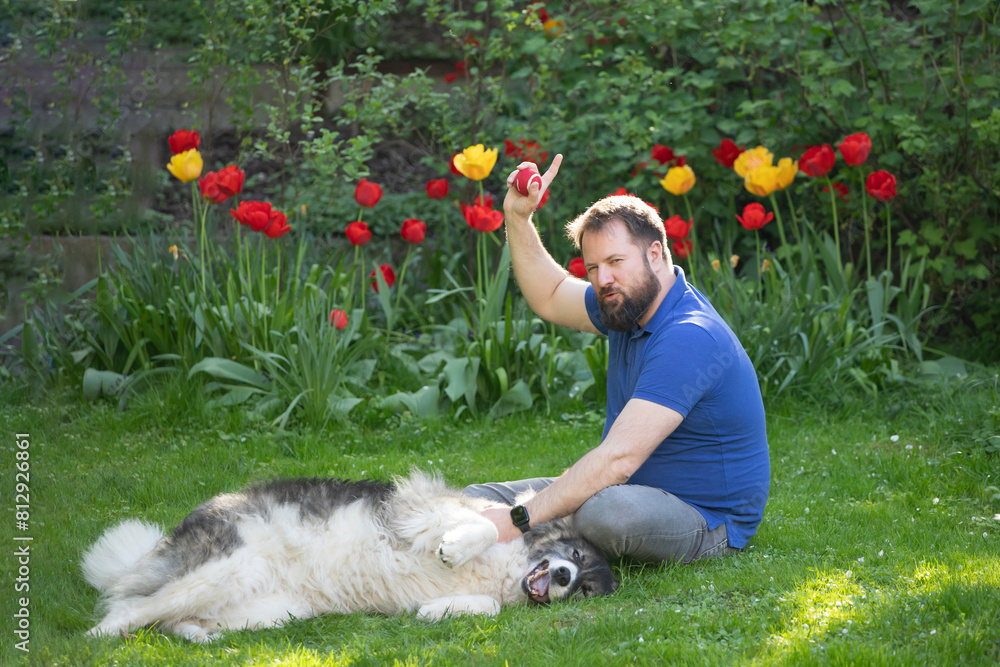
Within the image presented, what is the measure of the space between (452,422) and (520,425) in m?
0.46

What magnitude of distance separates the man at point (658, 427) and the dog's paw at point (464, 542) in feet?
0.54

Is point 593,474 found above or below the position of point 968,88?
below

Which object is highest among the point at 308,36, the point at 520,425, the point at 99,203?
the point at 308,36

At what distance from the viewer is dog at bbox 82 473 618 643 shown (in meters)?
3.21

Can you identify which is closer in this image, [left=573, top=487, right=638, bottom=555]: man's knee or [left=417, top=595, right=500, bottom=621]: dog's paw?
[left=417, top=595, right=500, bottom=621]: dog's paw

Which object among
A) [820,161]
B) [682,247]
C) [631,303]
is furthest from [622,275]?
[820,161]

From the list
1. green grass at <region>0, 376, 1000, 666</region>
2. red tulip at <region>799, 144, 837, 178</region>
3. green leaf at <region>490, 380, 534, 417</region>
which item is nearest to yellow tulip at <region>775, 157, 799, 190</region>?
red tulip at <region>799, 144, 837, 178</region>

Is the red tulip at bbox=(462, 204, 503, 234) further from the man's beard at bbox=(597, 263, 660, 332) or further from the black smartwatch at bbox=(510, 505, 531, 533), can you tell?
the black smartwatch at bbox=(510, 505, 531, 533)

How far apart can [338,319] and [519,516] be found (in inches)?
105

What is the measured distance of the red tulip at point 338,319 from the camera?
5.69 meters

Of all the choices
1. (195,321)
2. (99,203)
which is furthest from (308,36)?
(195,321)

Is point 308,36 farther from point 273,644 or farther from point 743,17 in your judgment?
point 273,644

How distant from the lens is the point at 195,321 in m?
5.83

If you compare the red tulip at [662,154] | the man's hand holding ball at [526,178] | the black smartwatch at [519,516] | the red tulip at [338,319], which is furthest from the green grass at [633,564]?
the red tulip at [662,154]
